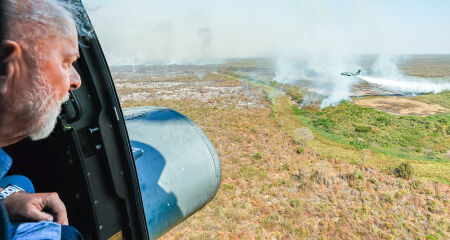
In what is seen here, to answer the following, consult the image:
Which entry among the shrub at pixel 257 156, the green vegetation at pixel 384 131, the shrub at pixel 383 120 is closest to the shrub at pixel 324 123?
the green vegetation at pixel 384 131

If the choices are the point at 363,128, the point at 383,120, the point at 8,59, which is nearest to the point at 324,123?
the point at 363,128

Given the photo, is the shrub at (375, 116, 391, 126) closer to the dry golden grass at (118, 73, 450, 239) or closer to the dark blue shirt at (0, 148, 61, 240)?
the dry golden grass at (118, 73, 450, 239)

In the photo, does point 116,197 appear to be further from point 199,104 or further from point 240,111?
point 199,104

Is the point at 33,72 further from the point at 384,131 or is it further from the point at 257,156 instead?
the point at 384,131

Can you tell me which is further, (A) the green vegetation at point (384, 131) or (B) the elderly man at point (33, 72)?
(A) the green vegetation at point (384, 131)

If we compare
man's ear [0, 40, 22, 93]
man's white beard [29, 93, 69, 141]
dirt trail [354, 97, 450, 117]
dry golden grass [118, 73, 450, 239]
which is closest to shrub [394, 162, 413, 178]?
dry golden grass [118, 73, 450, 239]

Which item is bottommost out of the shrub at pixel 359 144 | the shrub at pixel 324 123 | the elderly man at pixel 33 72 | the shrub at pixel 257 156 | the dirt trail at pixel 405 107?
the dirt trail at pixel 405 107

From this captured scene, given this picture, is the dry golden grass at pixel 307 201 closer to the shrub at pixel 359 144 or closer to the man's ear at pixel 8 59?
the shrub at pixel 359 144
